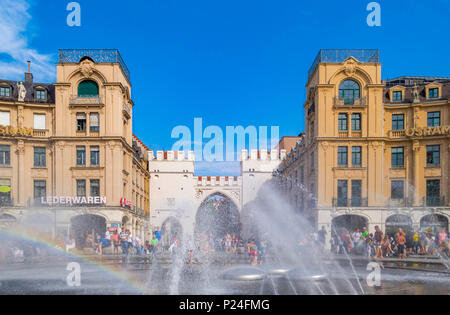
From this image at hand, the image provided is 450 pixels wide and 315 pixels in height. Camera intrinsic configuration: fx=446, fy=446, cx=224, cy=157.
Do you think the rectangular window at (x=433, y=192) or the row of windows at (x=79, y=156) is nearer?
the rectangular window at (x=433, y=192)

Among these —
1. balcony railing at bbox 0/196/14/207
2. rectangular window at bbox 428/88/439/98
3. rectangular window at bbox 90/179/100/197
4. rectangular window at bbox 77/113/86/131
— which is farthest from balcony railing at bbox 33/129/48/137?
rectangular window at bbox 428/88/439/98

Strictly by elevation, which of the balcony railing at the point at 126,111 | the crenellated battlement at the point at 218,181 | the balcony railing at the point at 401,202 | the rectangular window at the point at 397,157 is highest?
the balcony railing at the point at 126,111

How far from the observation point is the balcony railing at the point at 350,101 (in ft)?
135

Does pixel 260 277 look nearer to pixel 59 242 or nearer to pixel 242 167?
A: pixel 59 242

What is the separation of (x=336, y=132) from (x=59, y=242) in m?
26.5

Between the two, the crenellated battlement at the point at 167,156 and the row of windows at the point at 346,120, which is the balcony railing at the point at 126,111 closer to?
the crenellated battlement at the point at 167,156

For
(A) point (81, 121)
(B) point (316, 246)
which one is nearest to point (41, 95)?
(A) point (81, 121)

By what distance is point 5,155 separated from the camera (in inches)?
1661

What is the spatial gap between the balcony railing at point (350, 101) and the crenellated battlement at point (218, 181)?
30.4m

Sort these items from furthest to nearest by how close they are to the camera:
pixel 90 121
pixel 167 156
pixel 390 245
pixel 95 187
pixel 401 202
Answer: pixel 167 156 < pixel 90 121 < pixel 95 187 < pixel 401 202 < pixel 390 245

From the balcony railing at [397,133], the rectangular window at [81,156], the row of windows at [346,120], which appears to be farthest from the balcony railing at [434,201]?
the rectangular window at [81,156]

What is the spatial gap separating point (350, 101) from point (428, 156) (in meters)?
8.91

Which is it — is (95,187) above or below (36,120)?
below

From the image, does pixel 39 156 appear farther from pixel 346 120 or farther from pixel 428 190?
pixel 428 190
